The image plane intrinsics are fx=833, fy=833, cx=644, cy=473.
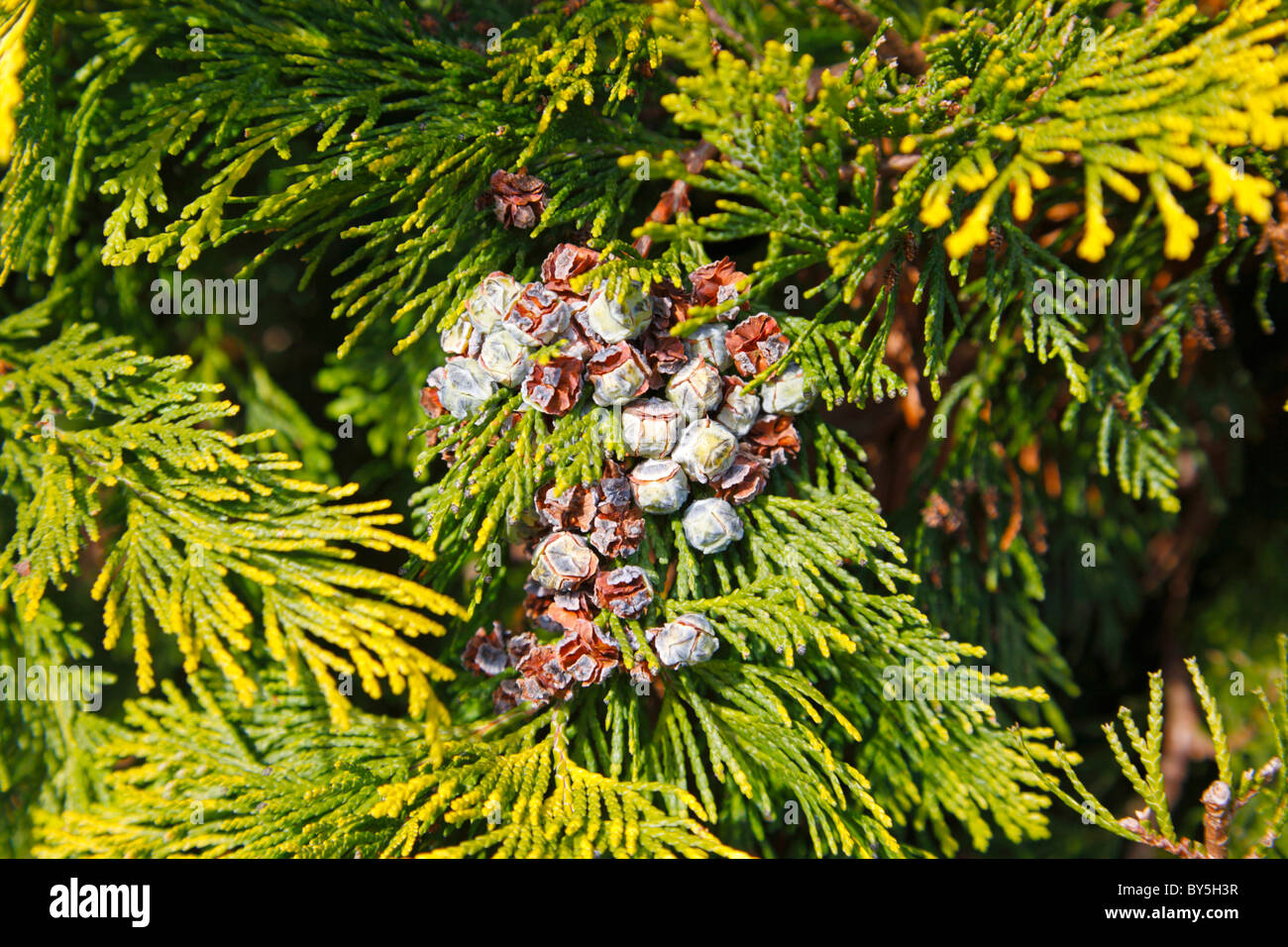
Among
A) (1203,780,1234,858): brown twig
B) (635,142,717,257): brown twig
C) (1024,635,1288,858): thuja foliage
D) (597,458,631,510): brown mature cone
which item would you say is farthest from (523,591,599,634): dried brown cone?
(1203,780,1234,858): brown twig

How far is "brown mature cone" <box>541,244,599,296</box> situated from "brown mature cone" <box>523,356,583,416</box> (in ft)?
0.28

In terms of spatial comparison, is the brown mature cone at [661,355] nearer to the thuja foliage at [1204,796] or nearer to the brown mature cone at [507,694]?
the brown mature cone at [507,694]

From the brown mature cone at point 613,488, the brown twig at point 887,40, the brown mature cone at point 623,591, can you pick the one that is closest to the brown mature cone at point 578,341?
the brown mature cone at point 613,488

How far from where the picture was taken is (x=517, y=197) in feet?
3.38

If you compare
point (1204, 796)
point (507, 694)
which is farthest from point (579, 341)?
point (1204, 796)

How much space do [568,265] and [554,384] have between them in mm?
139

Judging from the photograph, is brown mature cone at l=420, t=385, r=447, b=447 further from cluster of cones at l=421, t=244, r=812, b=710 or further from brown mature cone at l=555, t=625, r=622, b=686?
brown mature cone at l=555, t=625, r=622, b=686

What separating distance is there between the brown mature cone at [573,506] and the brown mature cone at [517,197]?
0.35 meters

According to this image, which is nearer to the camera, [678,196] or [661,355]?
[661,355]

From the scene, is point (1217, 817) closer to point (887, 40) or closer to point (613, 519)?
point (613, 519)
